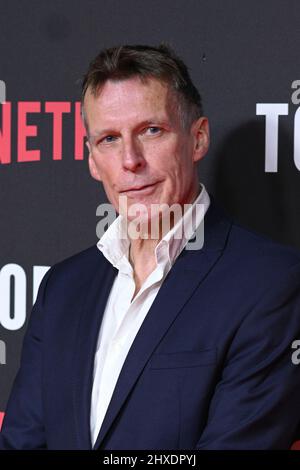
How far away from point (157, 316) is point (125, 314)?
75 millimetres

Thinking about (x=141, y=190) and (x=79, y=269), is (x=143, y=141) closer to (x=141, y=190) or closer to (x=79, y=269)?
(x=141, y=190)

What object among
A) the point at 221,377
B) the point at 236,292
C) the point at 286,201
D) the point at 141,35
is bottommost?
the point at 221,377

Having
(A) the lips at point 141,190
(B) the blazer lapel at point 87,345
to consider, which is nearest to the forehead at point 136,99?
(A) the lips at point 141,190

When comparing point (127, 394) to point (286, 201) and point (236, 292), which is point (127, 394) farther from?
point (286, 201)

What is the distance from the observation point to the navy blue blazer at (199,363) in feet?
4.08

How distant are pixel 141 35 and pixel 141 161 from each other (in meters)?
0.45

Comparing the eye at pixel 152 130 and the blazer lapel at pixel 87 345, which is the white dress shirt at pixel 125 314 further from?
the eye at pixel 152 130

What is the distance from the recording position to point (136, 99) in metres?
1.39

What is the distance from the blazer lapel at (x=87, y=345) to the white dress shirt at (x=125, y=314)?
0.5 inches

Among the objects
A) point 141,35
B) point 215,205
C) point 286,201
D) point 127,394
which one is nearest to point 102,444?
Answer: point 127,394

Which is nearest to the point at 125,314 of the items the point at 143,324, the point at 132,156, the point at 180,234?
the point at 143,324

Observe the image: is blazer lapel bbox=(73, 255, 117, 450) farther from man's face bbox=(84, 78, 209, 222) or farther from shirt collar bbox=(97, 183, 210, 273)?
man's face bbox=(84, 78, 209, 222)

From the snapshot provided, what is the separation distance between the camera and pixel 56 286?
1580 mm

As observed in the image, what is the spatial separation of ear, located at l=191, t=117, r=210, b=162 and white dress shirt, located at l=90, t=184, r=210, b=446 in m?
0.07
